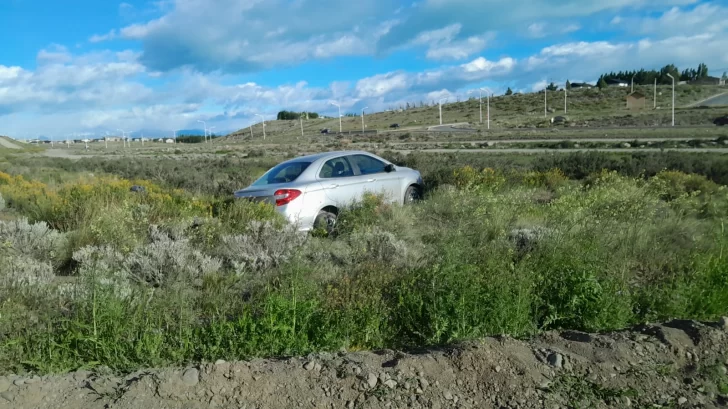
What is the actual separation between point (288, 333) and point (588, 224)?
442cm

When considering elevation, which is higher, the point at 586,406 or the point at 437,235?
the point at 437,235

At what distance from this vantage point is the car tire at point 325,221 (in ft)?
34.7

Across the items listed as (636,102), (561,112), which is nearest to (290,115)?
(561,112)

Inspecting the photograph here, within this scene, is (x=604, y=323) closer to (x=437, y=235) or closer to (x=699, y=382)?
(x=699, y=382)

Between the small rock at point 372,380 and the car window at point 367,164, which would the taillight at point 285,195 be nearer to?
the car window at point 367,164

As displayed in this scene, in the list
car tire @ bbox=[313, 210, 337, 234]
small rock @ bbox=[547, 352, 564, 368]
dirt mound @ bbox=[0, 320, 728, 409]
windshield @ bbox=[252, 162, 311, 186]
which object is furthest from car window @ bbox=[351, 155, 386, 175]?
small rock @ bbox=[547, 352, 564, 368]

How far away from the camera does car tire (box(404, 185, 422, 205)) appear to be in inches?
516

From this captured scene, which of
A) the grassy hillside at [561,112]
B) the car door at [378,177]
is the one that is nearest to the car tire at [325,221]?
the car door at [378,177]

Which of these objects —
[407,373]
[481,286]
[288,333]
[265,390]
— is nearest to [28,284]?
[288,333]

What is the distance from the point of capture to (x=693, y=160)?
711 inches

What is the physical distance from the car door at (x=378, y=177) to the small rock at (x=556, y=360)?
719 cm

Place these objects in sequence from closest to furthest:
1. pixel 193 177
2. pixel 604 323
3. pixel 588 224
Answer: pixel 604 323 → pixel 588 224 → pixel 193 177

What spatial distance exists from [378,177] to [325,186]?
1573 mm

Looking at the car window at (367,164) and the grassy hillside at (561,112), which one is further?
the grassy hillside at (561,112)
